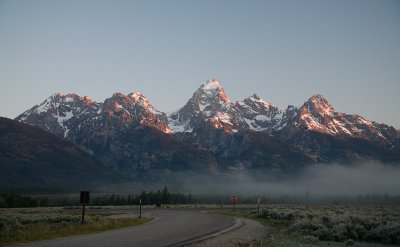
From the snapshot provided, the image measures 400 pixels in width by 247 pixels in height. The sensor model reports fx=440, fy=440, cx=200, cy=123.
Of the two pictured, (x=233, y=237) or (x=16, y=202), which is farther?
(x=16, y=202)

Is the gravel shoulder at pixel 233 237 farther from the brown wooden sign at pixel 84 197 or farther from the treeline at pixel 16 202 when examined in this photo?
the treeline at pixel 16 202

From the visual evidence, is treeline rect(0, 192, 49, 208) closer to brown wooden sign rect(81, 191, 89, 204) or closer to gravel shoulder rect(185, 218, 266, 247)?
brown wooden sign rect(81, 191, 89, 204)

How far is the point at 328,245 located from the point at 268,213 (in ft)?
83.5

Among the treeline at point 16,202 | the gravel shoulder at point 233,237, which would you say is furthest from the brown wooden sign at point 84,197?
the treeline at point 16,202

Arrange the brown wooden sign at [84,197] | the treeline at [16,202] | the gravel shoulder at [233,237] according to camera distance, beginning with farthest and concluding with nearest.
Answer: the treeline at [16,202], the brown wooden sign at [84,197], the gravel shoulder at [233,237]

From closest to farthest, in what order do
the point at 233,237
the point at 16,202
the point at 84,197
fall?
the point at 233,237
the point at 84,197
the point at 16,202

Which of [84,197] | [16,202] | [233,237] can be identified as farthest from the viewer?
[16,202]

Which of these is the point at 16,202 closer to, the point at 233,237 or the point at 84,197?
the point at 84,197

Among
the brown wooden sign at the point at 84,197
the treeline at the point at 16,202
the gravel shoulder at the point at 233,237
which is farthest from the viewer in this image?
the treeline at the point at 16,202

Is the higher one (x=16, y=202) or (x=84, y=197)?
(x=84, y=197)

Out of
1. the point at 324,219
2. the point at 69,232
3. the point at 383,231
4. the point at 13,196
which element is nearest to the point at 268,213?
the point at 324,219

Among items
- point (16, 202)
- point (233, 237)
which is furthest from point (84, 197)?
point (16, 202)

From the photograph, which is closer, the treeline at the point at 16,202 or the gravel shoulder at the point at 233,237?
the gravel shoulder at the point at 233,237

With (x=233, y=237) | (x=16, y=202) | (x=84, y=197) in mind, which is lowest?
(x=233, y=237)
